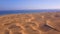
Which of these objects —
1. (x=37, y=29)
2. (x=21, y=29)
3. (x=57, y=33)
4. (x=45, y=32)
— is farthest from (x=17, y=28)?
(x=57, y=33)

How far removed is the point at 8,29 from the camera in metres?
1.90

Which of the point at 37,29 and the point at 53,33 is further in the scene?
the point at 37,29

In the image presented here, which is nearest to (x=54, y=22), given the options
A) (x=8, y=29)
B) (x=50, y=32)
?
(x=50, y=32)

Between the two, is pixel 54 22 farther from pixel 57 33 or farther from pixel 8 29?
pixel 8 29

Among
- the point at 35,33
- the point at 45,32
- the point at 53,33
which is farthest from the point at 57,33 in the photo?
the point at 35,33

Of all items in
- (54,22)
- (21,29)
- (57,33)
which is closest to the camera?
(57,33)

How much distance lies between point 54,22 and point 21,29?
1.83 feet

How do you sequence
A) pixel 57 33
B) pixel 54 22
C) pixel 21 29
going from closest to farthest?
Answer: 1. pixel 57 33
2. pixel 21 29
3. pixel 54 22

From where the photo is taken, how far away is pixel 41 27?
1.99 metres

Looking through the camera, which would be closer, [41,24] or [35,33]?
[35,33]

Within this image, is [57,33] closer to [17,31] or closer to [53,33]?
[53,33]

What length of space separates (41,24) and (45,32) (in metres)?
0.31

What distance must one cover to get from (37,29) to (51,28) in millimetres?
206

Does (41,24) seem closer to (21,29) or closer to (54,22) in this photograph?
(54,22)
